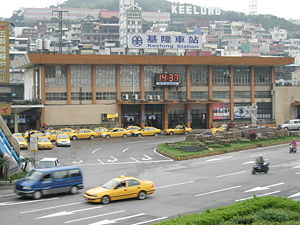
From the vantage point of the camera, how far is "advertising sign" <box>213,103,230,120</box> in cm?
7200

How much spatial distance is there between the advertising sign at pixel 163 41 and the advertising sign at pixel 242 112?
1091 cm

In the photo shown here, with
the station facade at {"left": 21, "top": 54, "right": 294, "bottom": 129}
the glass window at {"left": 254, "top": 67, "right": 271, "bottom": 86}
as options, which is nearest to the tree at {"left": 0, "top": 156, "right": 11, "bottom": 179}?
the station facade at {"left": 21, "top": 54, "right": 294, "bottom": 129}

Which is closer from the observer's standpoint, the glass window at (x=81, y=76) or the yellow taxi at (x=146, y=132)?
the yellow taxi at (x=146, y=132)

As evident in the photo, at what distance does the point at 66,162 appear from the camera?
40.1 m

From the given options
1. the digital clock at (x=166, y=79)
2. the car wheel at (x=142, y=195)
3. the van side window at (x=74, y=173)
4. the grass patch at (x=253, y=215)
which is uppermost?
the digital clock at (x=166, y=79)

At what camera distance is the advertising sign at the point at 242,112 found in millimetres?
73125

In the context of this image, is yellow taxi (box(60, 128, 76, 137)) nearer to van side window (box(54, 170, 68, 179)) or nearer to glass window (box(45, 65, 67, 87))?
glass window (box(45, 65, 67, 87))

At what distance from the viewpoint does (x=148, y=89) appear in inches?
2717

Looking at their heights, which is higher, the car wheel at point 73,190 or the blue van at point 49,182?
the blue van at point 49,182

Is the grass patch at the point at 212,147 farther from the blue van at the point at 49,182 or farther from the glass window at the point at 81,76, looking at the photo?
the glass window at the point at 81,76

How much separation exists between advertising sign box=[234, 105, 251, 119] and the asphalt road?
23560 millimetres

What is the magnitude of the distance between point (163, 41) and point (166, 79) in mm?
5214

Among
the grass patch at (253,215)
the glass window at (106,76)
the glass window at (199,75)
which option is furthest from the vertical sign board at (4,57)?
the glass window at (199,75)

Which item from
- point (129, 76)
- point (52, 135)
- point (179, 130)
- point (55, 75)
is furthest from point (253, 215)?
point (129, 76)
